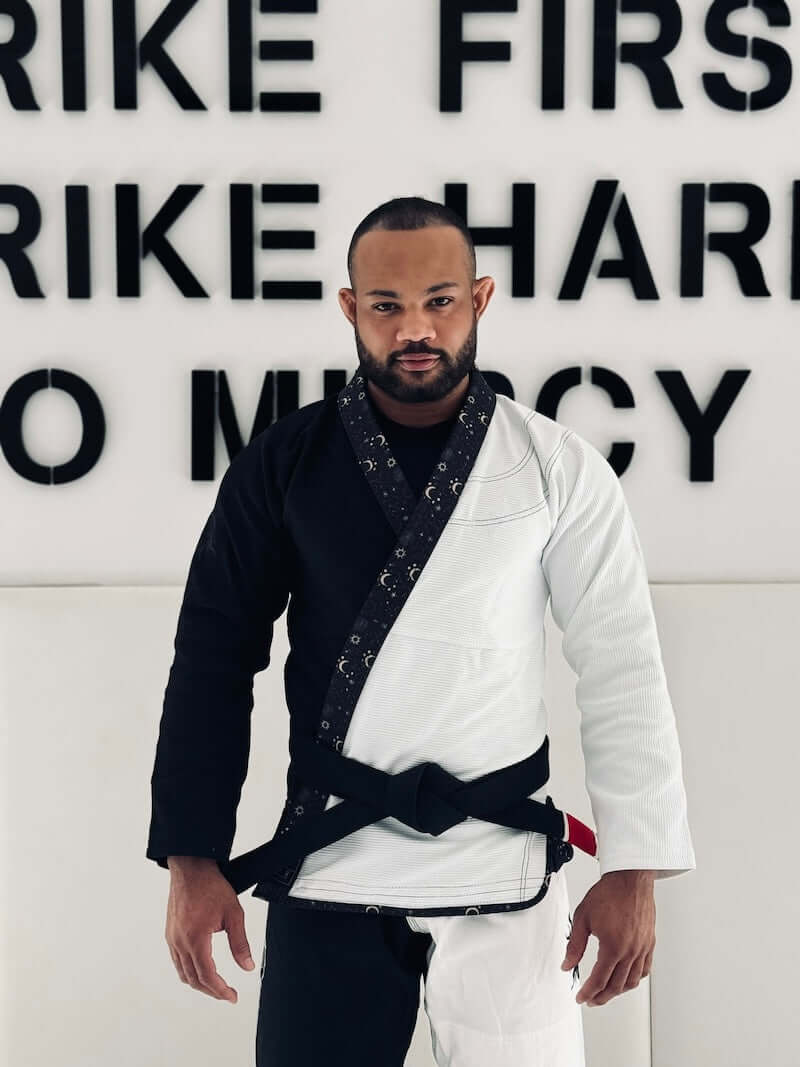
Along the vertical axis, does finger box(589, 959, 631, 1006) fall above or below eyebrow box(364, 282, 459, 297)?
below

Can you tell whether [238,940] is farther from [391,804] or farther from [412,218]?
[412,218]

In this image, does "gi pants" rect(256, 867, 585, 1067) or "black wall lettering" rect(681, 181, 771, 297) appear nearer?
"gi pants" rect(256, 867, 585, 1067)

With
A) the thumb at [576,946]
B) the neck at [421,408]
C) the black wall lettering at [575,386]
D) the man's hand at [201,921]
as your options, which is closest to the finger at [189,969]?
the man's hand at [201,921]

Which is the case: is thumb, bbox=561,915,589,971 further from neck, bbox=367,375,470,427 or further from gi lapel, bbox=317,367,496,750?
neck, bbox=367,375,470,427

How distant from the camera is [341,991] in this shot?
3.77ft

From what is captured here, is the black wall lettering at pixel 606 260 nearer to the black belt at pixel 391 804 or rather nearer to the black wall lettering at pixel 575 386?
the black wall lettering at pixel 575 386

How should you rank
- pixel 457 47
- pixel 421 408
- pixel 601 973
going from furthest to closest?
pixel 457 47 → pixel 421 408 → pixel 601 973

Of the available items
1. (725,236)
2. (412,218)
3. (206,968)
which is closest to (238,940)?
(206,968)

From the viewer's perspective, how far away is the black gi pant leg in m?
1.15

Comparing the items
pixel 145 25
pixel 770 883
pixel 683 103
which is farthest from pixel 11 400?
pixel 770 883

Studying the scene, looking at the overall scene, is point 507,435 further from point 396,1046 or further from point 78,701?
point 78,701

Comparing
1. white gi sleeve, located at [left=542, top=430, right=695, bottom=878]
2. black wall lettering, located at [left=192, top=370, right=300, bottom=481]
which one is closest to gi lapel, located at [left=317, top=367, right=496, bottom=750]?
white gi sleeve, located at [left=542, top=430, right=695, bottom=878]

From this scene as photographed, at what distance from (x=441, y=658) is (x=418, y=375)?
28 centimetres

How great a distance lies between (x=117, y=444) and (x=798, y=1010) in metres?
1.36
